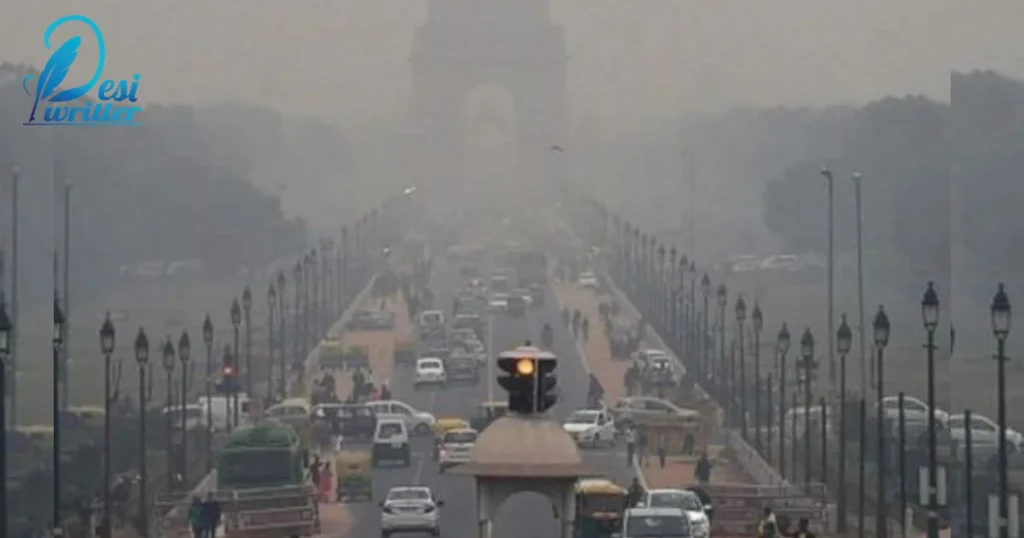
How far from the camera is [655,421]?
45.6m

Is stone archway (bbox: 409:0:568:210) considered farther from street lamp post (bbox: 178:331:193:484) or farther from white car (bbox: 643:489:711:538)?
white car (bbox: 643:489:711:538)

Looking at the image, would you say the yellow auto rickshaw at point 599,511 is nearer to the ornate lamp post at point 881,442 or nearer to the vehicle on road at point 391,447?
the ornate lamp post at point 881,442

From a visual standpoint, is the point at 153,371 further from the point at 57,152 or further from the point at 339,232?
the point at 339,232

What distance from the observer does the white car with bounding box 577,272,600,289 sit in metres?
58.7

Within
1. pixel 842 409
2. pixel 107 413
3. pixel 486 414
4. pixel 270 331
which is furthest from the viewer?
pixel 270 331

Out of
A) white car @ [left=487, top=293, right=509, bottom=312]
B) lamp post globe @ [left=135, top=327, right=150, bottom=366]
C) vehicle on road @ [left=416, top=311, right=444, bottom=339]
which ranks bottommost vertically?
lamp post globe @ [left=135, top=327, right=150, bottom=366]

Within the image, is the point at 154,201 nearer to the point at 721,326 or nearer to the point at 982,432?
the point at 721,326

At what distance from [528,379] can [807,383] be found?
19.9 meters

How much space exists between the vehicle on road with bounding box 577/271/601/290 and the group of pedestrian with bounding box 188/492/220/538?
77.8 ft

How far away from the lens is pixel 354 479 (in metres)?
40.5

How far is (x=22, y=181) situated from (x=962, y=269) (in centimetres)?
1051

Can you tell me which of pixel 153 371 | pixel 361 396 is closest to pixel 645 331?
pixel 361 396

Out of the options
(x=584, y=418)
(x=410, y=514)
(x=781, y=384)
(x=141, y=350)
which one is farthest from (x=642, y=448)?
(x=410, y=514)

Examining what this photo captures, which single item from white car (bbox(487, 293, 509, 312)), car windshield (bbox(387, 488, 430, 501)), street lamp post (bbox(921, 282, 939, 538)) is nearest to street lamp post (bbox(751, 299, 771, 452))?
car windshield (bbox(387, 488, 430, 501))
